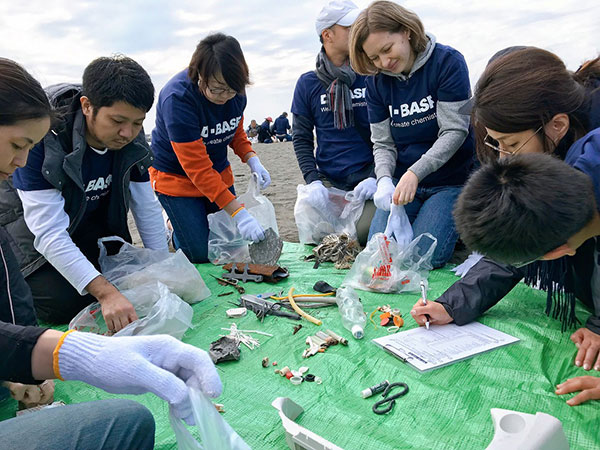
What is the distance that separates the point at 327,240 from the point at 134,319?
5.07ft

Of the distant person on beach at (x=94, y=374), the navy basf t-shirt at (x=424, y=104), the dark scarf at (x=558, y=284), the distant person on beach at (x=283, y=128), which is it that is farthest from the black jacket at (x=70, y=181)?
the distant person on beach at (x=283, y=128)

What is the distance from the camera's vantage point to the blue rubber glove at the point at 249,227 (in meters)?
3.14

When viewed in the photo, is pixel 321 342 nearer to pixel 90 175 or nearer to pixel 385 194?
pixel 385 194

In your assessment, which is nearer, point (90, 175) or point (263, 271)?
point (90, 175)

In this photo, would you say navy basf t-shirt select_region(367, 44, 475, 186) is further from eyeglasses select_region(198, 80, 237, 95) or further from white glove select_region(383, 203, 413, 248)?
eyeglasses select_region(198, 80, 237, 95)

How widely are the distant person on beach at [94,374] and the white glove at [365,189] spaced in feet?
7.78

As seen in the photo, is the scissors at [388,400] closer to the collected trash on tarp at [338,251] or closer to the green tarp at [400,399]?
the green tarp at [400,399]

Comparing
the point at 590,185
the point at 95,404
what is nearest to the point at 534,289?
the point at 590,185

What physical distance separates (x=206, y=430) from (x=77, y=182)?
156 cm

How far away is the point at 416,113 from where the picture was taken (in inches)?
118

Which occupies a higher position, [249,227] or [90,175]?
[90,175]

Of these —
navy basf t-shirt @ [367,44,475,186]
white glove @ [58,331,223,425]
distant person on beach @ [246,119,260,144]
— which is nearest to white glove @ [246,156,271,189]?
navy basf t-shirt @ [367,44,475,186]

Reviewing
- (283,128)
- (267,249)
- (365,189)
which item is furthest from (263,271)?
(283,128)

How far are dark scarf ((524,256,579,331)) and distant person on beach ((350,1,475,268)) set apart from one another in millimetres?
848
